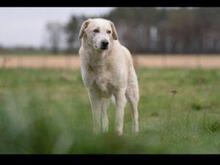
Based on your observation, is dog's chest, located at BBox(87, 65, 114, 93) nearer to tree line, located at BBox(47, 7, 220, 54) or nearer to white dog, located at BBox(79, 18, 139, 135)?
white dog, located at BBox(79, 18, 139, 135)

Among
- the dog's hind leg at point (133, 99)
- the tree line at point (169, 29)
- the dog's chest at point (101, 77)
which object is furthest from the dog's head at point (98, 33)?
the tree line at point (169, 29)

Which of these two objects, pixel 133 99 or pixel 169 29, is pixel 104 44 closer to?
pixel 133 99

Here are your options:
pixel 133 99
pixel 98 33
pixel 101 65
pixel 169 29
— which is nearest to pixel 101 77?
pixel 101 65

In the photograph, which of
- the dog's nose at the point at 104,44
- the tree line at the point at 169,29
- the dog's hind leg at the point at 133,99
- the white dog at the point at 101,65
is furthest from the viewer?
the tree line at the point at 169,29

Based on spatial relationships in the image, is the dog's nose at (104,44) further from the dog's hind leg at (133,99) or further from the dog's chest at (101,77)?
the dog's hind leg at (133,99)

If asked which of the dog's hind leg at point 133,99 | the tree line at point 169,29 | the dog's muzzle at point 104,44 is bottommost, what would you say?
the tree line at point 169,29

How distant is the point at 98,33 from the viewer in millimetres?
8438

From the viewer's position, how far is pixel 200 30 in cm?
4350

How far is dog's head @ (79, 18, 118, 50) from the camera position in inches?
329

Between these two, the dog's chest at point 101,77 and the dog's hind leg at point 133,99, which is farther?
the dog's hind leg at point 133,99

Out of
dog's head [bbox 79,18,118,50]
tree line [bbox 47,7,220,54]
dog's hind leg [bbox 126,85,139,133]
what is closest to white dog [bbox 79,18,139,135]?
dog's head [bbox 79,18,118,50]

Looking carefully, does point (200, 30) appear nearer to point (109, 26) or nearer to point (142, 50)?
point (142, 50)

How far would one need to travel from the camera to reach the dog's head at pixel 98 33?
27.4ft

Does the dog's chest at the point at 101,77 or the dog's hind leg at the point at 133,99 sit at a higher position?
the dog's chest at the point at 101,77
